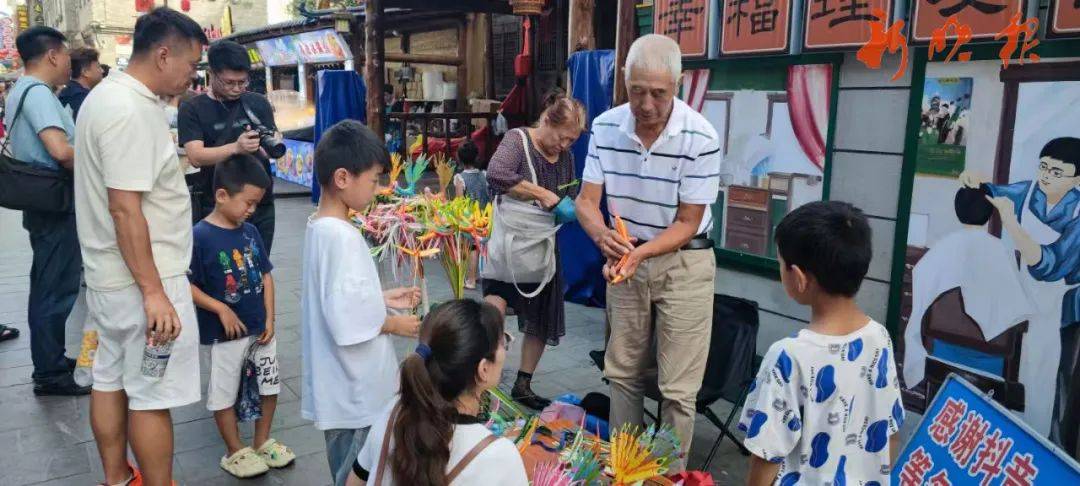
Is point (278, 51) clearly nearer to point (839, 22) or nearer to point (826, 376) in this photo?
point (839, 22)

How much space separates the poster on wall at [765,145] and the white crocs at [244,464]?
294 cm

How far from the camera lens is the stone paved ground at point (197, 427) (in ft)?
10.7

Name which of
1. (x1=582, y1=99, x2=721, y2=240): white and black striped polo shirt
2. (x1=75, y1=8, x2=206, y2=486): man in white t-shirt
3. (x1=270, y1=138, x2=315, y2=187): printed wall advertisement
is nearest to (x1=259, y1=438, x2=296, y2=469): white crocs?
(x1=75, y1=8, x2=206, y2=486): man in white t-shirt

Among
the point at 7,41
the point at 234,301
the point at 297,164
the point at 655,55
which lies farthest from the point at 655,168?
the point at 7,41

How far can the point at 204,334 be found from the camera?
10.1ft

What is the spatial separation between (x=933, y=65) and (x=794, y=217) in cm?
200

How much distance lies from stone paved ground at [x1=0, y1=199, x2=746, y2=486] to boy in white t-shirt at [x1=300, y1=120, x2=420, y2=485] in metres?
1.05

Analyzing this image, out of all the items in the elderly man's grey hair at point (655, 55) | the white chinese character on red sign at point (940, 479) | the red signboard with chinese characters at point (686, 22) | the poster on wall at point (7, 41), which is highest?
the poster on wall at point (7, 41)

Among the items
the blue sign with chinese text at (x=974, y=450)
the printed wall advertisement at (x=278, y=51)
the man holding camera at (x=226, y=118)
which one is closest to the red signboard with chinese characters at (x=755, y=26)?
the blue sign with chinese text at (x=974, y=450)

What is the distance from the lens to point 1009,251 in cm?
316

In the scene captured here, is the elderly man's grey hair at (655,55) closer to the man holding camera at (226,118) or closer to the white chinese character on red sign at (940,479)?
the white chinese character on red sign at (940,479)

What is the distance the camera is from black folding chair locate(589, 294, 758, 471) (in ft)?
10.6

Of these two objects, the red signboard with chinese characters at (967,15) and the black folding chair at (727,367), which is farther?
the black folding chair at (727,367)

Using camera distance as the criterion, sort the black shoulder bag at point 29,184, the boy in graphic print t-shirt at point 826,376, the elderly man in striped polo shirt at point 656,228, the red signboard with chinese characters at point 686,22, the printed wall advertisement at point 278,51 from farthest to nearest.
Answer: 1. the printed wall advertisement at point 278,51
2. the red signboard with chinese characters at point 686,22
3. the black shoulder bag at point 29,184
4. the elderly man in striped polo shirt at point 656,228
5. the boy in graphic print t-shirt at point 826,376
